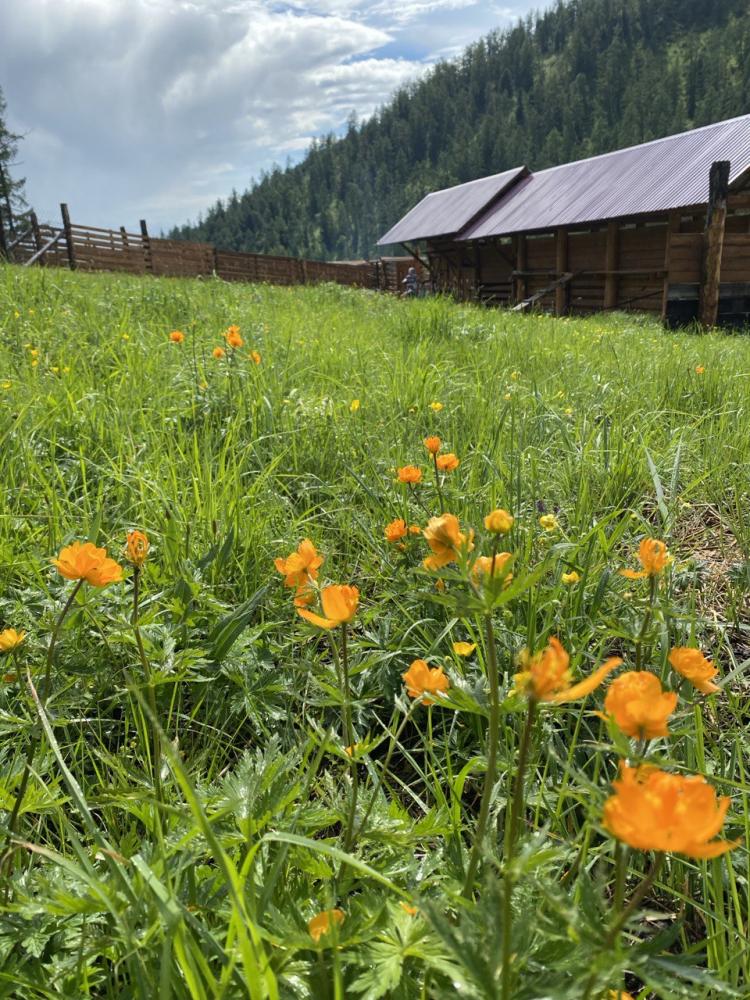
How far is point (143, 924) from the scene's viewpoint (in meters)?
0.80

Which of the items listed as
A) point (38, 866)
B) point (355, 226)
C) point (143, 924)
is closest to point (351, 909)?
point (143, 924)

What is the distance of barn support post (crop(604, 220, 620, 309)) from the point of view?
51.7ft

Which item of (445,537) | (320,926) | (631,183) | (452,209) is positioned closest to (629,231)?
(631,183)

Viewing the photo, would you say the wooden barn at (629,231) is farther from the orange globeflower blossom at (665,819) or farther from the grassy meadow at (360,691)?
the orange globeflower blossom at (665,819)

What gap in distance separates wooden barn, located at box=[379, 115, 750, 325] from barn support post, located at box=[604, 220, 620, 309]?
3 centimetres

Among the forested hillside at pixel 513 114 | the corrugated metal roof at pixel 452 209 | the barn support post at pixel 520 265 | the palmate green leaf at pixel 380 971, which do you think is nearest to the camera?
the palmate green leaf at pixel 380 971

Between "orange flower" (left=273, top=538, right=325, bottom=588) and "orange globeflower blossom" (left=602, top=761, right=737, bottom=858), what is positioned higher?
"orange globeflower blossom" (left=602, top=761, right=737, bottom=858)

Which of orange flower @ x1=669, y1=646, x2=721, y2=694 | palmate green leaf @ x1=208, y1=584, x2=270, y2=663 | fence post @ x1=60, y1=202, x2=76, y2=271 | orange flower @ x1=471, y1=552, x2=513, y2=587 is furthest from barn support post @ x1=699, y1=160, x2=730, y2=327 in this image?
fence post @ x1=60, y1=202, x2=76, y2=271

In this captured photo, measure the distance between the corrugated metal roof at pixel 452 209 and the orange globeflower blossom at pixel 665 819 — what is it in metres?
22.9

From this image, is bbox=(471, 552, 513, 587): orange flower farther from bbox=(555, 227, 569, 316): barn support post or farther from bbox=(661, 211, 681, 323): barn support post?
bbox=(555, 227, 569, 316): barn support post

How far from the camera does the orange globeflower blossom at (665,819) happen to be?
0.42 m

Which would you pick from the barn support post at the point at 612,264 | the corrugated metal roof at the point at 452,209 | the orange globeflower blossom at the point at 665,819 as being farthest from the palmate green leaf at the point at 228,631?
the corrugated metal roof at the point at 452,209

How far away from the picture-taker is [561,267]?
1755cm

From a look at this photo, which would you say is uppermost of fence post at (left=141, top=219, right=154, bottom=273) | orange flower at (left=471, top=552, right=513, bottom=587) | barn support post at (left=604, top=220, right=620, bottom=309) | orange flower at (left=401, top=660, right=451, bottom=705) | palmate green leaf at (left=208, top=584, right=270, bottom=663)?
fence post at (left=141, top=219, right=154, bottom=273)
